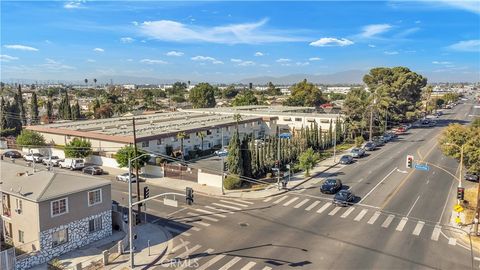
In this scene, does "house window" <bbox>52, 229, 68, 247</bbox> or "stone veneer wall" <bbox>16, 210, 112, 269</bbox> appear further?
"house window" <bbox>52, 229, 68, 247</bbox>

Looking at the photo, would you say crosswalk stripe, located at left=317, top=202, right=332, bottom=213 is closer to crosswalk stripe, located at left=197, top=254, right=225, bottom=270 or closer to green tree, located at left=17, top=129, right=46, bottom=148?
crosswalk stripe, located at left=197, top=254, right=225, bottom=270

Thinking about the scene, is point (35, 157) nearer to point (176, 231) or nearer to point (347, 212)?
point (176, 231)

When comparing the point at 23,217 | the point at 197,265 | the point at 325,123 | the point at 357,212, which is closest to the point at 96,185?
the point at 23,217

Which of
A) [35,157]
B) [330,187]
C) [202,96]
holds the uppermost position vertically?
[202,96]

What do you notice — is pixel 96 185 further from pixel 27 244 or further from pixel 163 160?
pixel 163 160

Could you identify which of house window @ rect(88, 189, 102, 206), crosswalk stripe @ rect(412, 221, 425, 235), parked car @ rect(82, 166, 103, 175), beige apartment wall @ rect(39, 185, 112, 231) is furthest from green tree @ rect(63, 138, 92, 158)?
crosswalk stripe @ rect(412, 221, 425, 235)

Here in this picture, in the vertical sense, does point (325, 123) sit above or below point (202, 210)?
above

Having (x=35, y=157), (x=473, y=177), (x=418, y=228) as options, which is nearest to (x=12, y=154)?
(x=35, y=157)
